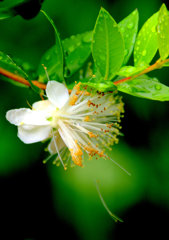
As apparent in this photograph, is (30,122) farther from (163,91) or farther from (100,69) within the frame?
(163,91)

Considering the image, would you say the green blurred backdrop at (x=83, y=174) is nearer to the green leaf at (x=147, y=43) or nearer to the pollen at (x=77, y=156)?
the pollen at (x=77, y=156)

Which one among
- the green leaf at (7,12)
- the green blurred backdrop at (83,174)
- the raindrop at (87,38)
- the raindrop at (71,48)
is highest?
the green leaf at (7,12)

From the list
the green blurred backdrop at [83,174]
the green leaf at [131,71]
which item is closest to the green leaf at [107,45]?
the green leaf at [131,71]

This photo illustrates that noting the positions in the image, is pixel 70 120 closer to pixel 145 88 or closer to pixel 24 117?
pixel 24 117

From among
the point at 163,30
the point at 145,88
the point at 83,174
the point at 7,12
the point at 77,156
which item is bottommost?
the point at 83,174

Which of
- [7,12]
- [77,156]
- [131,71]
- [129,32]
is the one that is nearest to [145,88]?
[131,71]

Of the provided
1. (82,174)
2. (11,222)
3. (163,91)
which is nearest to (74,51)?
(163,91)
